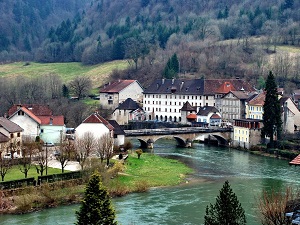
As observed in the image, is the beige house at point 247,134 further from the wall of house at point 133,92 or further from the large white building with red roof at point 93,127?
the wall of house at point 133,92

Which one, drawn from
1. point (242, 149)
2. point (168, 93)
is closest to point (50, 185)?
point (242, 149)

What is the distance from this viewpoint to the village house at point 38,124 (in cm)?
6562

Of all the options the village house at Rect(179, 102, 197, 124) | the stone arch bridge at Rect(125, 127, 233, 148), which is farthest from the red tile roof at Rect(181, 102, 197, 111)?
the stone arch bridge at Rect(125, 127, 233, 148)

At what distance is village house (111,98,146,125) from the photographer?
10150cm

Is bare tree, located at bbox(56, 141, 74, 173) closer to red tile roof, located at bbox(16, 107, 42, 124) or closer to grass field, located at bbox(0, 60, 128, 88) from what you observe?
red tile roof, located at bbox(16, 107, 42, 124)

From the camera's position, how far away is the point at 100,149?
56625mm

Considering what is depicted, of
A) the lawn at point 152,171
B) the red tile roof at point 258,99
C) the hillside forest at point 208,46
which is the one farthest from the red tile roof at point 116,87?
the lawn at point 152,171

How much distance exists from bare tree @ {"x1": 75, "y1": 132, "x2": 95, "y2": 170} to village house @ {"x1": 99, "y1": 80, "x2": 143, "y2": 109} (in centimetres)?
5312

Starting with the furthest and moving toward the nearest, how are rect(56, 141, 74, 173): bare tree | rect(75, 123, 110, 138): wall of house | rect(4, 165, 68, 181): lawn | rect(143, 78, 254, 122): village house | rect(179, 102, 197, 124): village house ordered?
rect(143, 78, 254, 122): village house
rect(179, 102, 197, 124): village house
rect(75, 123, 110, 138): wall of house
rect(56, 141, 74, 173): bare tree
rect(4, 165, 68, 181): lawn

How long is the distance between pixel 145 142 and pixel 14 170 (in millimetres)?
27562

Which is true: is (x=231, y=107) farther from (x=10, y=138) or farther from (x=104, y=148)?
(x=10, y=138)

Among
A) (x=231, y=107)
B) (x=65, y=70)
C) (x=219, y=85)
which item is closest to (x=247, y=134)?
(x=231, y=107)

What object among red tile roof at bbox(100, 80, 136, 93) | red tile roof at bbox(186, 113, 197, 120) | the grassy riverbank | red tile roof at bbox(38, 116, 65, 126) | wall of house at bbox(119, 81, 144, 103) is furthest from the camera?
wall of house at bbox(119, 81, 144, 103)

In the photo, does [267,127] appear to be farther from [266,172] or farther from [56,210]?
[56,210]
